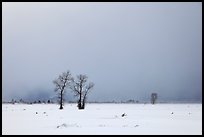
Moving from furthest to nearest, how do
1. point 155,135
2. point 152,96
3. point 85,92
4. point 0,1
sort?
point 152,96, point 85,92, point 155,135, point 0,1

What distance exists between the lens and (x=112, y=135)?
60.1 ft

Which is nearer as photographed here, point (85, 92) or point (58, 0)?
point (58, 0)

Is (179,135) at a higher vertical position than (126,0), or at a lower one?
lower

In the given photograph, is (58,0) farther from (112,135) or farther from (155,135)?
(155,135)

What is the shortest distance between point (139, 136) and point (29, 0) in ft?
32.6

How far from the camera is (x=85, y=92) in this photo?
6275cm

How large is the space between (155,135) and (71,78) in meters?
46.4

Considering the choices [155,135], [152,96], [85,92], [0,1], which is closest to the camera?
[0,1]

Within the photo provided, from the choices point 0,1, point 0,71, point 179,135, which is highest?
point 0,1

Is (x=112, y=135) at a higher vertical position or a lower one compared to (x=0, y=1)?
lower

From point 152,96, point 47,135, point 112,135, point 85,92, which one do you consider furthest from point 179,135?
point 152,96

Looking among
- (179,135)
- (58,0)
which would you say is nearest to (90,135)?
(179,135)

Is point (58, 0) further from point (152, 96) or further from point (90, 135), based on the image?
point (152, 96)

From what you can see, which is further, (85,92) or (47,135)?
(85,92)
